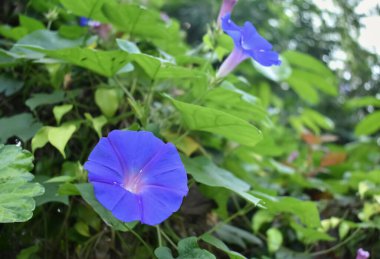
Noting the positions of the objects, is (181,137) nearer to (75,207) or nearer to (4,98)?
(75,207)

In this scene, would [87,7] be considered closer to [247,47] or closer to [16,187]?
[247,47]

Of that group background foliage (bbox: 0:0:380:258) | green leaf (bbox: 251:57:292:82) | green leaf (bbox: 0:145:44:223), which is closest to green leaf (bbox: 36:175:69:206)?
background foliage (bbox: 0:0:380:258)

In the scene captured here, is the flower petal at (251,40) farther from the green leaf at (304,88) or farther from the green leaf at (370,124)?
the green leaf at (370,124)

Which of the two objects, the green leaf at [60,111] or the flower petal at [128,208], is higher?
the flower petal at [128,208]

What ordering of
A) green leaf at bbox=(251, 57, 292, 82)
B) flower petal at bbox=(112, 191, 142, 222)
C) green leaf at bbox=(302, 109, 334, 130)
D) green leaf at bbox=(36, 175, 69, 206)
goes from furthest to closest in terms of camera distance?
green leaf at bbox=(302, 109, 334, 130), green leaf at bbox=(251, 57, 292, 82), green leaf at bbox=(36, 175, 69, 206), flower petal at bbox=(112, 191, 142, 222)

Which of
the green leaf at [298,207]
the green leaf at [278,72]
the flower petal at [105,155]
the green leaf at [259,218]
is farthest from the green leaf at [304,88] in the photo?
the flower petal at [105,155]

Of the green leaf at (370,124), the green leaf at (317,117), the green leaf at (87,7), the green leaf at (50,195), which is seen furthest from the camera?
the green leaf at (317,117)

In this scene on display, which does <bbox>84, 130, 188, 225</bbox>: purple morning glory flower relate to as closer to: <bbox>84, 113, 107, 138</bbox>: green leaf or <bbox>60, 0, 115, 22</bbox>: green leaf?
<bbox>84, 113, 107, 138</bbox>: green leaf
